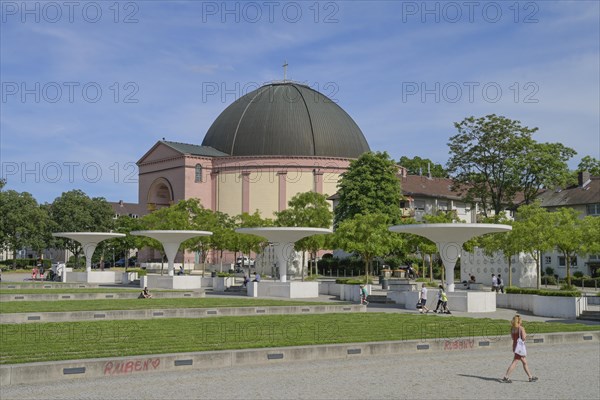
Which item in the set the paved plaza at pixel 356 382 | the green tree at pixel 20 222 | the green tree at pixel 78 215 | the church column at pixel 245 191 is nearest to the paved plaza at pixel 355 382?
the paved plaza at pixel 356 382

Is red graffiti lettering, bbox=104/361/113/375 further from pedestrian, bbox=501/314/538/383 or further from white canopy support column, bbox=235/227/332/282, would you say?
white canopy support column, bbox=235/227/332/282

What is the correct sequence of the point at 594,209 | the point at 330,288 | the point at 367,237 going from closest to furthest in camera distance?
1. the point at 330,288
2. the point at 367,237
3. the point at 594,209

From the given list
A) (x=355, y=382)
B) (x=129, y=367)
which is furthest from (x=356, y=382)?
Answer: (x=129, y=367)

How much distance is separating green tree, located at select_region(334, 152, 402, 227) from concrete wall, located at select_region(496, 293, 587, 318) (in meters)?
29.9

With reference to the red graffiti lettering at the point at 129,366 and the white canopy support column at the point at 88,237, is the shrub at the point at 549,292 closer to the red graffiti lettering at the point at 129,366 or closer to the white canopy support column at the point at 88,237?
the red graffiti lettering at the point at 129,366

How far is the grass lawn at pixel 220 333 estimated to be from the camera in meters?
16.6

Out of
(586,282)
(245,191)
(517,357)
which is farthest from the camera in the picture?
(245,191)

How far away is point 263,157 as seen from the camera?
8812 centimetres

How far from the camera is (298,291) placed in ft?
128

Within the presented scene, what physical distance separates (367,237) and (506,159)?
68.5 feet

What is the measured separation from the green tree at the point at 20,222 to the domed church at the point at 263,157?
1355cm

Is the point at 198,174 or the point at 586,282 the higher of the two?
the point at 198,174

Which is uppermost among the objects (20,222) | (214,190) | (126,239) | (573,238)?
(214,190)

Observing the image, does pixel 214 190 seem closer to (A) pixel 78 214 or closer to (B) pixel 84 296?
(A) pixel 78 214
